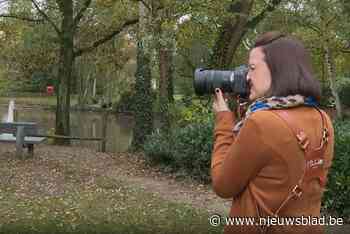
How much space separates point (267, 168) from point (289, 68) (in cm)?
41

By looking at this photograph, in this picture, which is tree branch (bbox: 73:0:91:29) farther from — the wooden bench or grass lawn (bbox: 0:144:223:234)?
grass lawn (bbox: 0:144:223:234)

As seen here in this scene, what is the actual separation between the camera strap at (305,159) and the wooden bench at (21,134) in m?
9.69

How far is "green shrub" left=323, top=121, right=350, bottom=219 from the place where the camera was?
24.7 ft

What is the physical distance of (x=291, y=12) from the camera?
49.7 feet

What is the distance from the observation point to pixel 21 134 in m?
11.3

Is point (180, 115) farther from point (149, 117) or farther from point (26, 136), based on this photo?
point (26, 136)

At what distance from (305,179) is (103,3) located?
1337 centimetres

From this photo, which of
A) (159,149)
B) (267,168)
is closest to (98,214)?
(267,168)

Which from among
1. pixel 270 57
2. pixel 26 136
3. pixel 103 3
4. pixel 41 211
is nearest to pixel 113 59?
pixel 103 3

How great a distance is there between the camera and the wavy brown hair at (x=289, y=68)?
218cm

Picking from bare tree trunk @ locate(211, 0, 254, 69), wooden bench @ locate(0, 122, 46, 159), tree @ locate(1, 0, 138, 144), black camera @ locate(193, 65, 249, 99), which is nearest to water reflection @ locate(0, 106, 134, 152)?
tree @ locate(1, 0, 138, 144)

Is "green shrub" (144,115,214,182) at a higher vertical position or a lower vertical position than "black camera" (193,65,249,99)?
lower

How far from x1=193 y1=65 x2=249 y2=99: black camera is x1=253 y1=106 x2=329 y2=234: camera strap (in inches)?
12.2

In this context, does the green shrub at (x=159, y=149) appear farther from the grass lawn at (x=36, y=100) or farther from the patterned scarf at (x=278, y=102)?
the grass lawn at (x=36, y=100)
